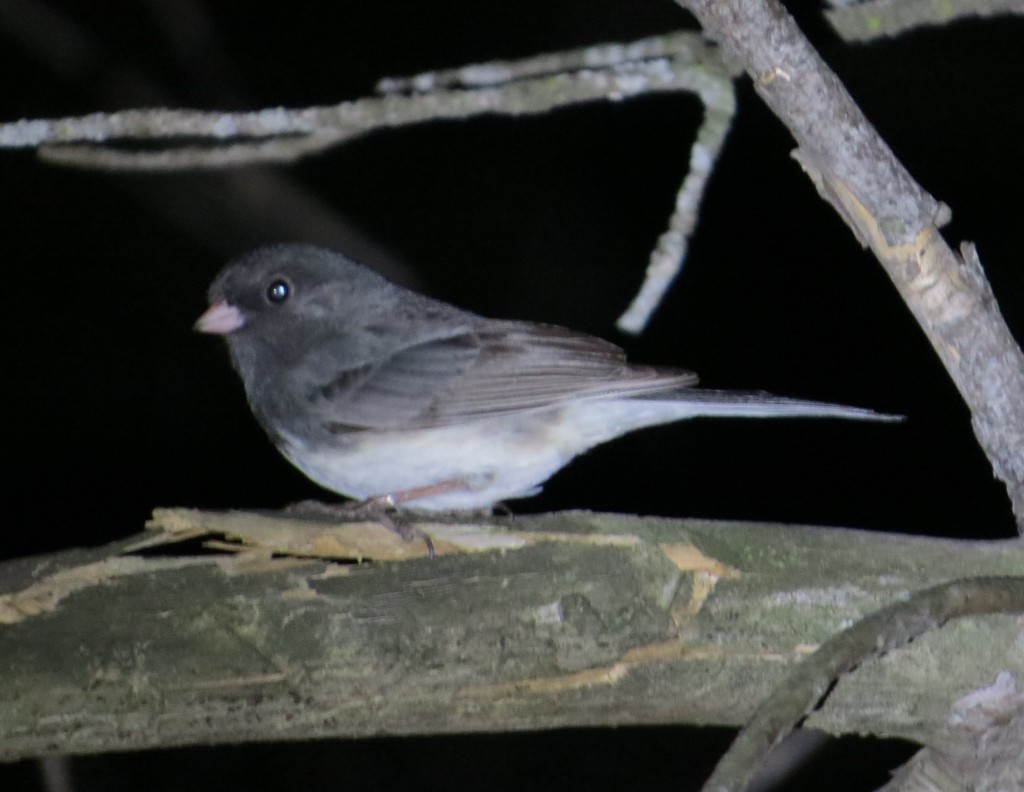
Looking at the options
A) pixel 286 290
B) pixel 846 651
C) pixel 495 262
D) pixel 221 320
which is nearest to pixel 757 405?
pixel 846 651

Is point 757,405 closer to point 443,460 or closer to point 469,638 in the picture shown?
point 443,460

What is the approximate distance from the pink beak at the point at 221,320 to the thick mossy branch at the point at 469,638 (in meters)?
1.19

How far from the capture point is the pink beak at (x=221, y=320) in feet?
10.5

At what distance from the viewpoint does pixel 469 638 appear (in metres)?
1.98

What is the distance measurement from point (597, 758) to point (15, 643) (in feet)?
9.65

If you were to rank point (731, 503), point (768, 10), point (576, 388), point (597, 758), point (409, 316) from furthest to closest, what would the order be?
point (731, 503) < point (597, 758) < point (409, 316) < point (576, 388) < point (768, 10)

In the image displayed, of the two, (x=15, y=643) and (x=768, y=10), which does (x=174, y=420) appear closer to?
(x=15, y=643)

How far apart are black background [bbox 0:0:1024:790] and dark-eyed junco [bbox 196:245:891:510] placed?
5.24 feet

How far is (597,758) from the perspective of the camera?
4488mm

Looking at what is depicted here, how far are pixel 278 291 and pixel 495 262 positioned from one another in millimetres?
2131

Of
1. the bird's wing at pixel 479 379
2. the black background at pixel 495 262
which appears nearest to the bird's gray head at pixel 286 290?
the bird's wing at pixel 479 379

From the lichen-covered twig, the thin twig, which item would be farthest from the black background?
the thin twig

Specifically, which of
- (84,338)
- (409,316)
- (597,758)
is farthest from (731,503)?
(84,338)

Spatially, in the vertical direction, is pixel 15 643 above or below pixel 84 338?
below
